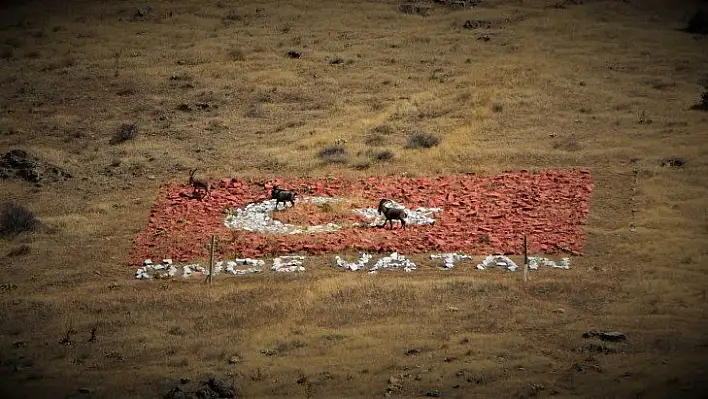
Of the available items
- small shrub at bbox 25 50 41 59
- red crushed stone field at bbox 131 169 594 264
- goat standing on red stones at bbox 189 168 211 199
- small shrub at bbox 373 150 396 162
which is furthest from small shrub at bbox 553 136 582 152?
small shrub at bbox 25 50 41 59

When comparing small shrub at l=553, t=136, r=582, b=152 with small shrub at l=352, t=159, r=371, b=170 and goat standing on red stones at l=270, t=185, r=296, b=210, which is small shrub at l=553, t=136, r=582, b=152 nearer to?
small shrub at l=352, t=159, r=371, b=170

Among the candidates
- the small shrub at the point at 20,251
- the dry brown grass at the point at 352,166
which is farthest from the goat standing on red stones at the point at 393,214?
the small shrub at the point at 20,251

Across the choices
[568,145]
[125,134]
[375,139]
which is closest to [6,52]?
[125,134]

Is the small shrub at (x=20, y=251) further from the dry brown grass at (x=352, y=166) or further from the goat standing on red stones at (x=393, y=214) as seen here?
the goat standing on red stones at (x=393, y=214)

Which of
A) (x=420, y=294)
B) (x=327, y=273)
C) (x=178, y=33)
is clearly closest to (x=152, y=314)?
(x=327, y=273)

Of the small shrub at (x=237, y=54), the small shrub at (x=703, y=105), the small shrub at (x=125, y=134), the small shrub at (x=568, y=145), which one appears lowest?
the small shrub at (x=125, y=134)

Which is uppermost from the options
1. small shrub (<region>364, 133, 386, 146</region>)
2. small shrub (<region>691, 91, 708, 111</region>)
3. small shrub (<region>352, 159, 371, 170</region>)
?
small shrub (<region>691, 91, 708, 111</region>)
